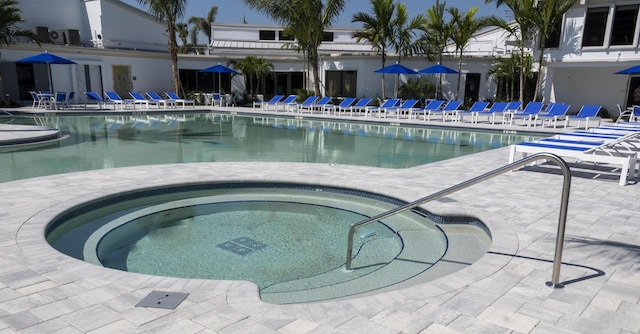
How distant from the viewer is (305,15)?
21.3m

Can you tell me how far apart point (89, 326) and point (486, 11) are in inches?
868

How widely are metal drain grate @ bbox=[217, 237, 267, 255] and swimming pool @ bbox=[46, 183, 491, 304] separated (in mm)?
12

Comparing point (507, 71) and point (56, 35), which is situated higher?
point (56, 35)

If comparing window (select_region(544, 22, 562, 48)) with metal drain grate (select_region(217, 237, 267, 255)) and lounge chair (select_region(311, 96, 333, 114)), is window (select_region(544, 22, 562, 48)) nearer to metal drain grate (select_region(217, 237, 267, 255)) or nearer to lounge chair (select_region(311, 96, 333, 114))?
lounge chair (select_region(311, 96, 333, 114))

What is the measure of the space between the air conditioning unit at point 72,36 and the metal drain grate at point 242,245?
2559 cm

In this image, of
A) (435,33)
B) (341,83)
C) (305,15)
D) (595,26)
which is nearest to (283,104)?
(305,15)

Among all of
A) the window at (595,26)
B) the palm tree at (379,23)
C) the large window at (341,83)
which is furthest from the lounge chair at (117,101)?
the window at (595,26)

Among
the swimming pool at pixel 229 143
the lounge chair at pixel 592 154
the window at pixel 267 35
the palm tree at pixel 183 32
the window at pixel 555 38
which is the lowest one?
the swimming pool at pixel 229 143

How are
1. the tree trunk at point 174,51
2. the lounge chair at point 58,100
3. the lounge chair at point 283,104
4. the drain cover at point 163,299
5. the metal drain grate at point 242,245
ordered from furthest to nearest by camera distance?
the tree trunk at point 174,51
the lounge chair at point 283,104
the lounge chair at point 58,100
the metal drain grate at point 242,245
the drain cover at point 163,299

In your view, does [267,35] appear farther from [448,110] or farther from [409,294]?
[409,294]

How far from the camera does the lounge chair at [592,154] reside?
7.01 metres

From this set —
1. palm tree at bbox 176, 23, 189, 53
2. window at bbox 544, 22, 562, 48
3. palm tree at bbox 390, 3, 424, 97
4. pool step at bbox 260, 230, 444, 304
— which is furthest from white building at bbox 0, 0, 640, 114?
pool step at bbox 260, 230, 444, 304

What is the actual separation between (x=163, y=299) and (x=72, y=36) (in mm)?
27541

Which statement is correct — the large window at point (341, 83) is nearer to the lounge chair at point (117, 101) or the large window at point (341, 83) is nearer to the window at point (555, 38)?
the window at point (555, 38)
